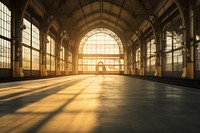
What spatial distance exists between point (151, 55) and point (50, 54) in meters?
19.3

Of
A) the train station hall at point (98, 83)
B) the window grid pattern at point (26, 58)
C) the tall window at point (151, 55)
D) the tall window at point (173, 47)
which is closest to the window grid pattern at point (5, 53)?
the train station hall at point (98, 83)

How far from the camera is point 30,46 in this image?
108ft

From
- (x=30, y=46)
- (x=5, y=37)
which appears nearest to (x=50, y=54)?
(x=30, y=46)

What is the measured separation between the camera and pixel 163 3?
32.7 metres

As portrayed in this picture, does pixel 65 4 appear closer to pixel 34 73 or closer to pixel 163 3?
pixel 34 73

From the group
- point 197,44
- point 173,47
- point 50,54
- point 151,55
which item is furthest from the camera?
point 50,54

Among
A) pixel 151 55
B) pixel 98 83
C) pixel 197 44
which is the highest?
pixel 151 55

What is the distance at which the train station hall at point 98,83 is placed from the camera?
13.6 feet

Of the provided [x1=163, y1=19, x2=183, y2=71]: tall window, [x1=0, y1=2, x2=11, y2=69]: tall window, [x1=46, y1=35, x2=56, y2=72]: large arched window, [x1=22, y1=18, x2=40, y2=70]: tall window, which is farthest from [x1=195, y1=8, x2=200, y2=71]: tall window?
[x1=46, y1=35, x2=56, y2=72]: large arched window

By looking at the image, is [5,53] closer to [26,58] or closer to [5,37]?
[5,37]

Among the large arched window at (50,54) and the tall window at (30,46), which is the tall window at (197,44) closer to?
the tall window at (30,46)

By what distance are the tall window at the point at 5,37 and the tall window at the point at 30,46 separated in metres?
4.70

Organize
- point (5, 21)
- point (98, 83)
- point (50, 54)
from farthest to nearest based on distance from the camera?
point (50, 54) < point (5, 21) < point (98, 83)

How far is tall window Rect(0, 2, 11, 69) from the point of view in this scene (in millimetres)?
24047
